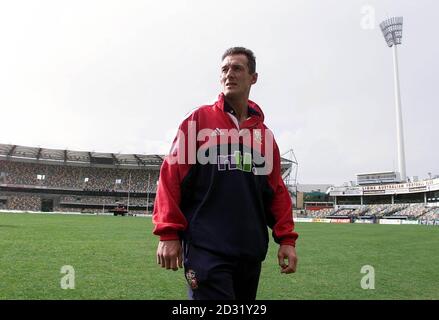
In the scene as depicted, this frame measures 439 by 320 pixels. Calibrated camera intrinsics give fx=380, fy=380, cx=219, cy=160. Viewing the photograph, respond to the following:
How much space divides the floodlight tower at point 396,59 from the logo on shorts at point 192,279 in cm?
9440

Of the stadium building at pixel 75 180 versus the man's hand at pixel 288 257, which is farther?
the stadium building at pixel 75 180

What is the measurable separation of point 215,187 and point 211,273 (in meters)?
0.49

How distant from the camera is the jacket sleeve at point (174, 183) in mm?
2188

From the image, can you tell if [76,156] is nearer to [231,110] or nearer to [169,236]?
[231,110]

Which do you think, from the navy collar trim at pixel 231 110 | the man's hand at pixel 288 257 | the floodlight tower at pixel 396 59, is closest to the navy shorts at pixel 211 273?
the man's hand at pixel 288 257

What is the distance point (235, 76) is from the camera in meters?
2.59

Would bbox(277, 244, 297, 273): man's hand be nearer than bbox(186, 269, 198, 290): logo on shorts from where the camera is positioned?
No

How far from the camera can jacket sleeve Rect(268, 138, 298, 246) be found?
262cm

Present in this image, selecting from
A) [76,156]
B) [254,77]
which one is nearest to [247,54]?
[254,77]

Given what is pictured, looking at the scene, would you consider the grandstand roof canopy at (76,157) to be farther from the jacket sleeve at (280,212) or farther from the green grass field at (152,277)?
the jacket sleeve at (280,212)

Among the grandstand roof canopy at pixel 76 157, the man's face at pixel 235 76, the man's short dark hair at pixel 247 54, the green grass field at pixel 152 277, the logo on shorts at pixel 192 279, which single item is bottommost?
the green grass field at pixel 152 277

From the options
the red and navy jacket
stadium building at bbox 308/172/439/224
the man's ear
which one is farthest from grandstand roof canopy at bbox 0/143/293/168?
the red and navy jacket

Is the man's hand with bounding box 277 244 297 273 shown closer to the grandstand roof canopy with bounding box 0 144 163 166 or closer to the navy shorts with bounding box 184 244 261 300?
the navy shorts with bounding box 184 244 261 300
